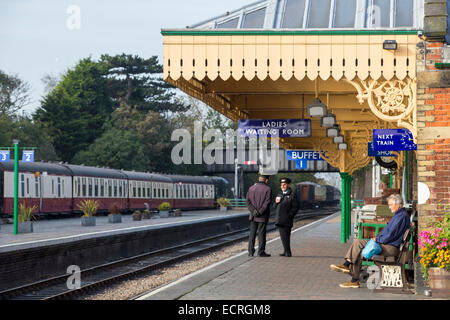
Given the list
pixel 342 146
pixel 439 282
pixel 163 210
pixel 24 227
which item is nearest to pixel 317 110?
pixel 342 146

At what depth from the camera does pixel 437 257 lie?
9258 millimetres

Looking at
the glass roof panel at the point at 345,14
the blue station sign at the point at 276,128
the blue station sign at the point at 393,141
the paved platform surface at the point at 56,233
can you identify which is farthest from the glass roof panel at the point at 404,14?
the paved platform surface at the point at 56,233

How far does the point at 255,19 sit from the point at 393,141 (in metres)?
Answer: 3.42

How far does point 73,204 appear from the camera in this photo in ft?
128

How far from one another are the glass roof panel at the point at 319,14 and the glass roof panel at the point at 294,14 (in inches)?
7.4

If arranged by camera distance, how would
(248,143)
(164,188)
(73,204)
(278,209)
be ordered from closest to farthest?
(278,209) → (73,204) → (164,188) → (248,143)

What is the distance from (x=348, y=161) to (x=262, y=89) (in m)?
6.64

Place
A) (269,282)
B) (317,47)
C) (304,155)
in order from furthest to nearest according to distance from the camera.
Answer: (304,155) → (317,47) → (269,282)

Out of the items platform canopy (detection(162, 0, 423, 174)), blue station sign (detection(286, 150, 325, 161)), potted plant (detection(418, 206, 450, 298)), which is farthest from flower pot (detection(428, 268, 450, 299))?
blue station sign (detection(286, 150, 325, 161))

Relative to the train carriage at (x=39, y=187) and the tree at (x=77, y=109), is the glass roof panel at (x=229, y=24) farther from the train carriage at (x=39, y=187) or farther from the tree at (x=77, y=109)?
the tree at (x=77, y=109)

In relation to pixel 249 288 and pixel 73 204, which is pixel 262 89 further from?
pixel 73 204

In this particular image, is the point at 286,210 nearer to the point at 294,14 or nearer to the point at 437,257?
the point at 294,14

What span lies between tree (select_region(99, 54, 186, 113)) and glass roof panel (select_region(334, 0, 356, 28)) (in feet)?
232

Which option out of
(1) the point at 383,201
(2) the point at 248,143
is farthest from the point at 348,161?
(2) the point at 248,143
